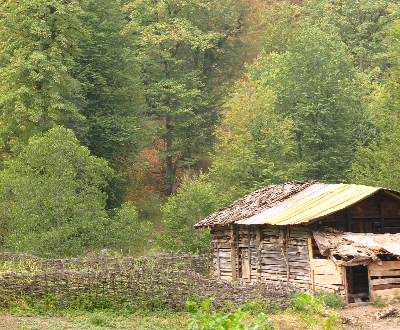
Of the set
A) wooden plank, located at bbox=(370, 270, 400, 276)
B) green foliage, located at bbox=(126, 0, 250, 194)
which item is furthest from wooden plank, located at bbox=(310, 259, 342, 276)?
green foliage, located at bbox=(126, 0, 250, 194)

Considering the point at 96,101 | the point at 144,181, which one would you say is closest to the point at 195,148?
the point at 144,181

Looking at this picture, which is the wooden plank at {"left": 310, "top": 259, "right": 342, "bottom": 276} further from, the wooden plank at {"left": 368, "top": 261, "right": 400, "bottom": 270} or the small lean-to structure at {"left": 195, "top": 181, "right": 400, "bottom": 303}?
the wooden plank at {"left": 368, "top": 261, "right": 400, "bottom": 270}

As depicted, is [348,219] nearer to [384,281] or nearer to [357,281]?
[357,281]

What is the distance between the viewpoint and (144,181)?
43.2m

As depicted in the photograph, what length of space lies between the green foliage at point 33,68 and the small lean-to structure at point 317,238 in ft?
34.8

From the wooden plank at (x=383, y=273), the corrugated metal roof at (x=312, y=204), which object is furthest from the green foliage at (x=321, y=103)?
the wooden plank at (x=383, y=273)

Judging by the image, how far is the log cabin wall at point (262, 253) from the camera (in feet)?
66.3

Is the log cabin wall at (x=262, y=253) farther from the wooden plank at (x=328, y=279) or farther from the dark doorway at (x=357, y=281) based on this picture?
the dark doorway at (x=357, y=281)

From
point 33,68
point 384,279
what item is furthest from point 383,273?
point 33,68

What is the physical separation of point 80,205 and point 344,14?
1186 inches

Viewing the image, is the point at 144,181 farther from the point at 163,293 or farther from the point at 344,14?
the point at 163,293

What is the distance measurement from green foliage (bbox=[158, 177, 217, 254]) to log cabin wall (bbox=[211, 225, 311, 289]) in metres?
3.59

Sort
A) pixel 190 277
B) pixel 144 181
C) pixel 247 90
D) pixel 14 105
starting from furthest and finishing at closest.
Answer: pixel 144 181 → pixel 247 90 → pixel 14 105 → pixel 190 277

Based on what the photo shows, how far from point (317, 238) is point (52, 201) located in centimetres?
1259
